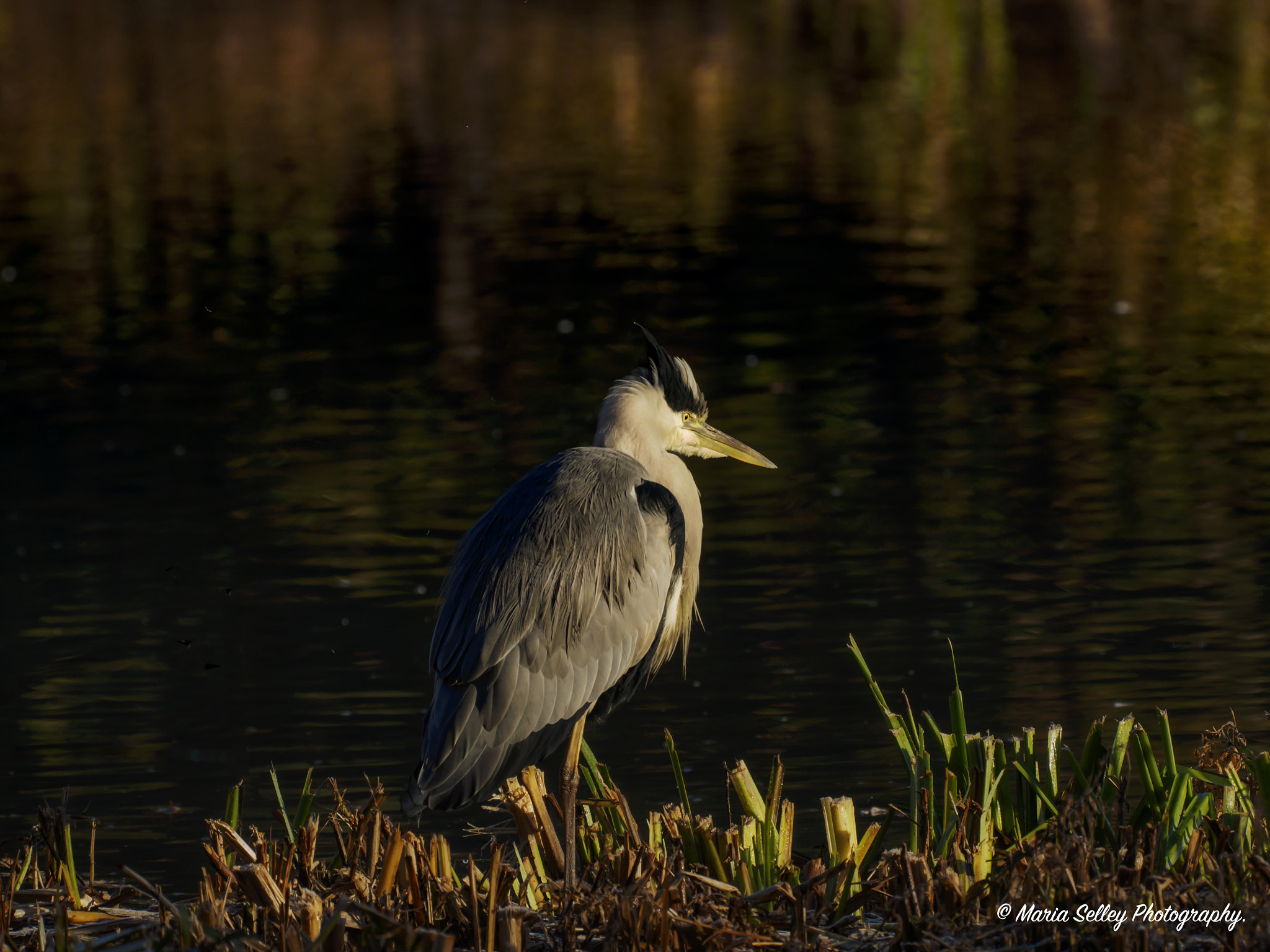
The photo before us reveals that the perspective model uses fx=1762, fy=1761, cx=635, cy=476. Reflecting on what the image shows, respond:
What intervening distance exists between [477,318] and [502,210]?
228 inches

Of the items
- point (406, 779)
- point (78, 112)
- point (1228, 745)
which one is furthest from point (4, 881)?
point (78, 112)

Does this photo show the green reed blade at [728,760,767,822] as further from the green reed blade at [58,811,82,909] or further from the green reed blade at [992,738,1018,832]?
the green reed blade at [58,811,82,909]

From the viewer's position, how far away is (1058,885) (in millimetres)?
3840

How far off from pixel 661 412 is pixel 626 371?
6.70m

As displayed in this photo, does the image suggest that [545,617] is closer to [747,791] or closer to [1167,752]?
[747,791]

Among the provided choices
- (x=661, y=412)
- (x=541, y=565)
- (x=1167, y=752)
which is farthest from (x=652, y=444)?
(x=1167, y=752)

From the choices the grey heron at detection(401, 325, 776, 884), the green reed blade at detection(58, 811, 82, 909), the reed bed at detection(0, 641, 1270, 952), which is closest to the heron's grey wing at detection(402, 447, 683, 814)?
the grey heron at detection(401, 325, 776, 884)

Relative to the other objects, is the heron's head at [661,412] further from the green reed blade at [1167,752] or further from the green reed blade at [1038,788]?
the green reed blade at [1167,752]

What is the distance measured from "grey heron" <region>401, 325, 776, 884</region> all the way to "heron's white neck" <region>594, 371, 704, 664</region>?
230mm

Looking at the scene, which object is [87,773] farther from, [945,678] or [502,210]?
[502,210]

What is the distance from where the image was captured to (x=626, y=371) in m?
12.6

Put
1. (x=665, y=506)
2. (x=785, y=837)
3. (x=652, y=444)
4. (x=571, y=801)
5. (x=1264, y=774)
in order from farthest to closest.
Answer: (x=652, y=444) → (x=665, y=506) → (x=571, y=801) → (x=785, y=837) → (x=1264, y=774)

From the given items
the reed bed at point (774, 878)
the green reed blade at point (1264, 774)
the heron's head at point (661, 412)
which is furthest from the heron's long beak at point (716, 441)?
the green reed blade at point (1264, 774)

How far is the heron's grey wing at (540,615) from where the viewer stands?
487cm
